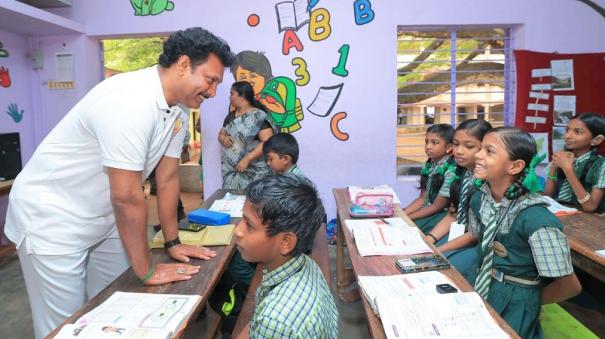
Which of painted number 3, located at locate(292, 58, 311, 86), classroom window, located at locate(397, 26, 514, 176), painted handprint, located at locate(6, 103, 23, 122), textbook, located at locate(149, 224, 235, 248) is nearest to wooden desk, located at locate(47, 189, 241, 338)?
textbook, located at locate(149, 224, 235, 248)

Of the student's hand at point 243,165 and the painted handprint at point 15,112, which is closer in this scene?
the student's hand at point 243,165

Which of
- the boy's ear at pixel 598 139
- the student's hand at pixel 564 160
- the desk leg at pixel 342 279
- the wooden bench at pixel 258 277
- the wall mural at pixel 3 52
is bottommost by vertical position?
the desk leg at pixel 342 279

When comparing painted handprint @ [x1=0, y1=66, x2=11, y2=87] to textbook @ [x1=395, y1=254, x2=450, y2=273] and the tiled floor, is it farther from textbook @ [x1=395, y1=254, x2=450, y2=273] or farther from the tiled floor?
textbook @ [x1=395, y1=254, x2=450, y2=273]

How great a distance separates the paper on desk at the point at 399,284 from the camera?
4.67ft

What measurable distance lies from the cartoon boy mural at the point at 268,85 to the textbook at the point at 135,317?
3.16 m

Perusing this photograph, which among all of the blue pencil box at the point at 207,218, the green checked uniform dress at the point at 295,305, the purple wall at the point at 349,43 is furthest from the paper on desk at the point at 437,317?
the purple wall at the point at 349,43

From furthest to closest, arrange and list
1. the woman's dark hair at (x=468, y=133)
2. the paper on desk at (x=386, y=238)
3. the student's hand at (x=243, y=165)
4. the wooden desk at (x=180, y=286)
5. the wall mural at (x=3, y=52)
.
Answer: the wall mural at (x=3, y=52) < the student's hand at (x=243, y=165) < the woman's dark hair at (x=468, y=133) < the paper on desk at (x=386, y=238) < the wooden desk at (x=180, y=286)

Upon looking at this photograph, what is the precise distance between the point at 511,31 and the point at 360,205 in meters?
3.07

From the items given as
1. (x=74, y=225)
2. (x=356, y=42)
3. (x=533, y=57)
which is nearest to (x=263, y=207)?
(x=74, y=225)

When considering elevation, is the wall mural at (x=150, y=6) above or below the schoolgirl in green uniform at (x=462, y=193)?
above

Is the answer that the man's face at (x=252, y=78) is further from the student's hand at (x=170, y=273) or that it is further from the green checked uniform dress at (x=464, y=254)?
the student's hand at (x=170, y=273)

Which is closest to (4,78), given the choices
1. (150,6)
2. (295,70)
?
(150,6)

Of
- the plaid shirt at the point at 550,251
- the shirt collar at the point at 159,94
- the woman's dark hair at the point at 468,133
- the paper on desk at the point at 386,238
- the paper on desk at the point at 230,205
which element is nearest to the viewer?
the shirt collar at the point at 159,94

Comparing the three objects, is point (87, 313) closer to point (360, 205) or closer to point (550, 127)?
point (360, 205)
